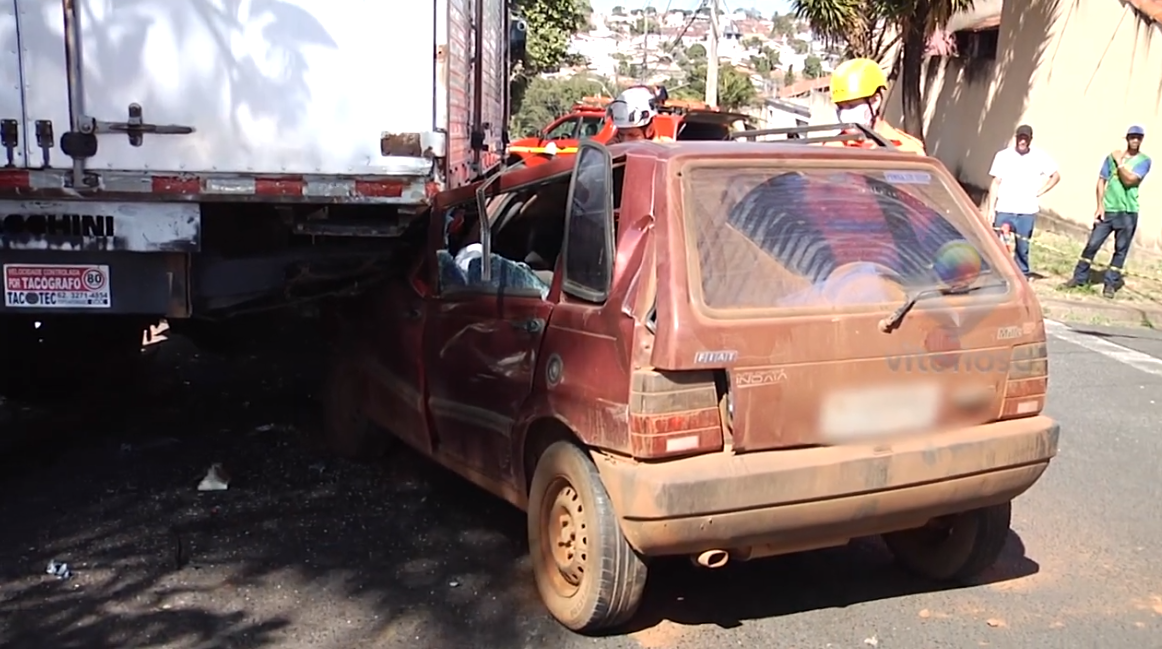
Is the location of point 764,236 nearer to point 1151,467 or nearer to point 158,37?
point 158,37

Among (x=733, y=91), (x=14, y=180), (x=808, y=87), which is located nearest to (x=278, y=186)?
(x=14, y=180)

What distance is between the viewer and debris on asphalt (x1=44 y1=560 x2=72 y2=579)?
4.54 metres

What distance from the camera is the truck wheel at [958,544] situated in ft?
14.4

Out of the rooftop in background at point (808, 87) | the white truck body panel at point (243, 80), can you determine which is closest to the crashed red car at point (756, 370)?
the white truck body panel at point (243, 80)

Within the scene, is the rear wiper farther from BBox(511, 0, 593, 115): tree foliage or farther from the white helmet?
BBox(511, 0, 593, 115): tree foliage

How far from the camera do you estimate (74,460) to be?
600 cm

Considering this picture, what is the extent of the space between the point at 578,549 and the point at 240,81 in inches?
98.7

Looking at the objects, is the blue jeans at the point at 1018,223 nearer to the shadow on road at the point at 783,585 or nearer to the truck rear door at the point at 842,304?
the shadow on road at the point at 783,585

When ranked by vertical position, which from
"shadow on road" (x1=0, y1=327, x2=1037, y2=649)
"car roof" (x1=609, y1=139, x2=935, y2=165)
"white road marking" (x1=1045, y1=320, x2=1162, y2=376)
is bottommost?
"shadow on road" (x1=0, y1=327, x2=1037, y2=649)

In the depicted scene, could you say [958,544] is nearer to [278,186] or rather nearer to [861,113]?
[278,186]

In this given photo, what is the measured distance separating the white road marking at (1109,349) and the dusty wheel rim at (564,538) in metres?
5.63

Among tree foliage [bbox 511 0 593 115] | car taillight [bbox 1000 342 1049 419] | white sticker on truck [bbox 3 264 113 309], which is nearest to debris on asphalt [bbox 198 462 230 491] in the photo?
white sticker on truck [bbox 3 264 113 309]

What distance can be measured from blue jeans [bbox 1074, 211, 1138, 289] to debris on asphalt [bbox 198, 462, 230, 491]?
886cm

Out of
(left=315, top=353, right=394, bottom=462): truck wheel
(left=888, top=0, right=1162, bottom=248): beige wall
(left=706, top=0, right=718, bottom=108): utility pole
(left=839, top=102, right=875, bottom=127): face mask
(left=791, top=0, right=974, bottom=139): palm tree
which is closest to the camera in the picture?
(left=315, top=353, right=394, bottom=462): truck wheel
